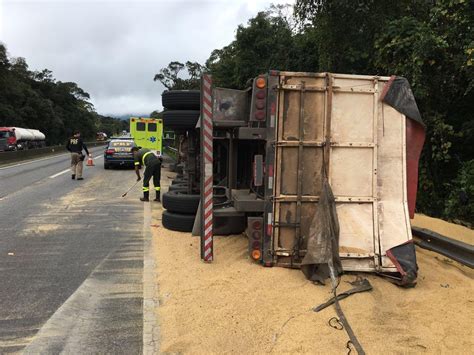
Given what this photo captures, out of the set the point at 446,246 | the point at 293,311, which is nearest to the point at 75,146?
the point at 446,246

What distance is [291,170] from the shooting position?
211 inches

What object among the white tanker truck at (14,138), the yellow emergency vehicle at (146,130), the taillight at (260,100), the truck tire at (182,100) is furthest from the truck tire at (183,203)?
the white tanker truck at (14,138)

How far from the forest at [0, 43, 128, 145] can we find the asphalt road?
54.3m

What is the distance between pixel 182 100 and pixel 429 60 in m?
5.57

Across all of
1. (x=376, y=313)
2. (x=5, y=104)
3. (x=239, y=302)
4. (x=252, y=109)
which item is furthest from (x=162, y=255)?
(x=5, y=104)

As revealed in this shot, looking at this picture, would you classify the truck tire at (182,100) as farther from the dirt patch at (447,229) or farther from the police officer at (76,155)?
the police officer at (76,155)

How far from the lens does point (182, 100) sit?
874 cm

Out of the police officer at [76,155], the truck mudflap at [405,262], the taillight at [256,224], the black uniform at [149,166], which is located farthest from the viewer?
the police officer at [76,155]

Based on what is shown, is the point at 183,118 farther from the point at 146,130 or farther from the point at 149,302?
the point at 146,130

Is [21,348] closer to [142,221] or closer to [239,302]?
[239,302]

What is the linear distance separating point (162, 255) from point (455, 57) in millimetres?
7538

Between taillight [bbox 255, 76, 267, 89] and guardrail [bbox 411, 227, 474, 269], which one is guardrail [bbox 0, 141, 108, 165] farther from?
guardrail [bbox 411, 227, 474, 269]

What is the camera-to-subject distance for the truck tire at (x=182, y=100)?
870 cm

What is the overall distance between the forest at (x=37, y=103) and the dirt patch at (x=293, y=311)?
59469mm
